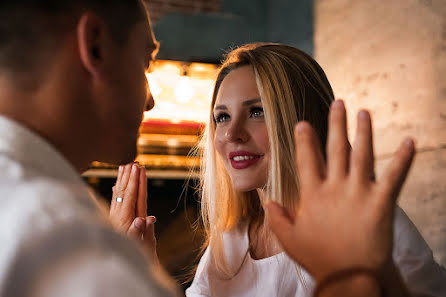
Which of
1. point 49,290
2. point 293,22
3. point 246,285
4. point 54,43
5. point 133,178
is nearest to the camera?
point 49,290

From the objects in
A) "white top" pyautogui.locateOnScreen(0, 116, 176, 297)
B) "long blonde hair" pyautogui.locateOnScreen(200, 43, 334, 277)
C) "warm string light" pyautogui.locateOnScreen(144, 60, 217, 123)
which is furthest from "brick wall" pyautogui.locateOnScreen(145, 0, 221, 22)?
"white top" pyautogui.locateOnScreen(0, 116, 176, 297)

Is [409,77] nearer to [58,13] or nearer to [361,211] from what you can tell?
[361,211]

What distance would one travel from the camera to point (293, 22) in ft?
11.1

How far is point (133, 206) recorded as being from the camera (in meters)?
1.18

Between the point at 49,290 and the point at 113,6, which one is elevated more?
the point at 113,6

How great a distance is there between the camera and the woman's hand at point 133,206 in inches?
44.2

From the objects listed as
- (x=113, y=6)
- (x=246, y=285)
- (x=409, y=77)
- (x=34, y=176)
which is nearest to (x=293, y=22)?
(x=409, y=77)

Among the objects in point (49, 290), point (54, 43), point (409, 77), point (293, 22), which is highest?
point (293, 22)

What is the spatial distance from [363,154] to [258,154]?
34.5 inches

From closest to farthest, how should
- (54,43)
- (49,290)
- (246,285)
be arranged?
(49,290), (54,43), (246,285)

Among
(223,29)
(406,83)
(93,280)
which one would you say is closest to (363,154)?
(93,280)

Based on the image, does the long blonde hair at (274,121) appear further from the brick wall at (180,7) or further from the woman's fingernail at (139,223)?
Answer: the brick wall at (180,7)

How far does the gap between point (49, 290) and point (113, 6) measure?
1.21 feet

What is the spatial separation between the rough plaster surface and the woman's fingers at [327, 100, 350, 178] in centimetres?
148
